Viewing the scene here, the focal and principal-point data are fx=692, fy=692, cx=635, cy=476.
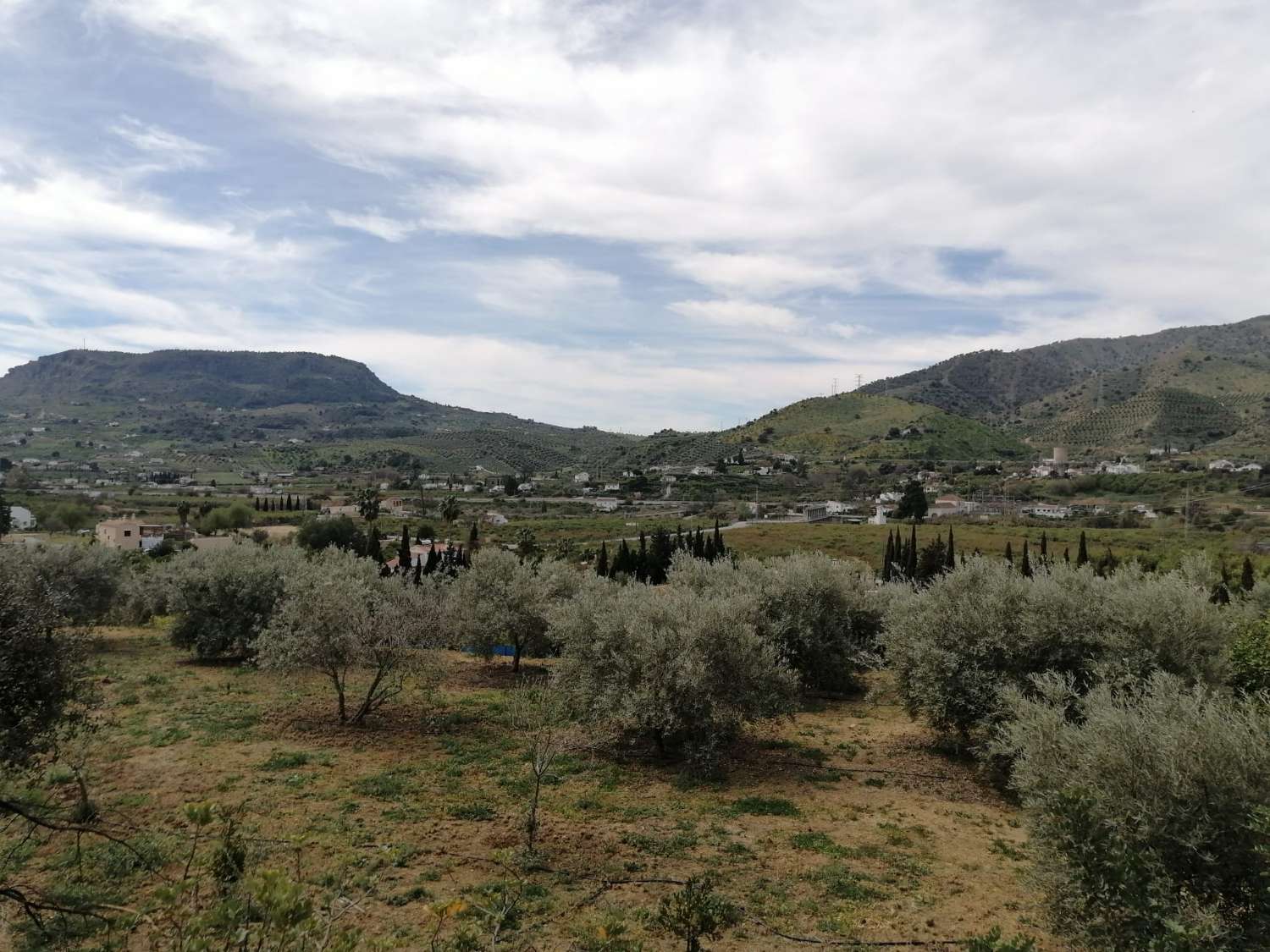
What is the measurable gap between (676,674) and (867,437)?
160m

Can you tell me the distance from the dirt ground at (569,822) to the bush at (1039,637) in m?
2.32

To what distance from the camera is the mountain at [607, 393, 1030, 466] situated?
153625mm

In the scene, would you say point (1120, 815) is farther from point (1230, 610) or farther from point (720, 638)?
point (1230, 610)

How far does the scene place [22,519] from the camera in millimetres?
92125

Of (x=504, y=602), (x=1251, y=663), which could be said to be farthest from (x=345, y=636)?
(x=1251, y=663)

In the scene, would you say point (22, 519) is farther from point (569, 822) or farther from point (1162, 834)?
point (1162, 834)

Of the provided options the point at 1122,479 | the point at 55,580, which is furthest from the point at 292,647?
the point at 1122,479

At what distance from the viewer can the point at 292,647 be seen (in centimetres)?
1927

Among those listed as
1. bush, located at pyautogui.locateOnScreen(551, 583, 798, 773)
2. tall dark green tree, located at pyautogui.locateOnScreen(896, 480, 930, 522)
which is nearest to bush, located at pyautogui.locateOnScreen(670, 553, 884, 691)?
bush, located at pyautogui.locateOnScreen(551, 583, 798, 773)

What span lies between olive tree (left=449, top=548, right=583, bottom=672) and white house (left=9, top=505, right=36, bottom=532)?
3438 inches

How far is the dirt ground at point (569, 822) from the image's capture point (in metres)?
11.0

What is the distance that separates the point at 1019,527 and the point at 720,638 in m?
75.8

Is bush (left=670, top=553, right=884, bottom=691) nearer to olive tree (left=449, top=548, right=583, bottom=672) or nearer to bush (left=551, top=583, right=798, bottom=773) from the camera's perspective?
olive tree (left=449, top=548, right=583, bottom=672)

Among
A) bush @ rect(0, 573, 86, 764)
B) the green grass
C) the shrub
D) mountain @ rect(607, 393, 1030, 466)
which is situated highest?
mountain @ rect(607, 393, 1030, 466)
